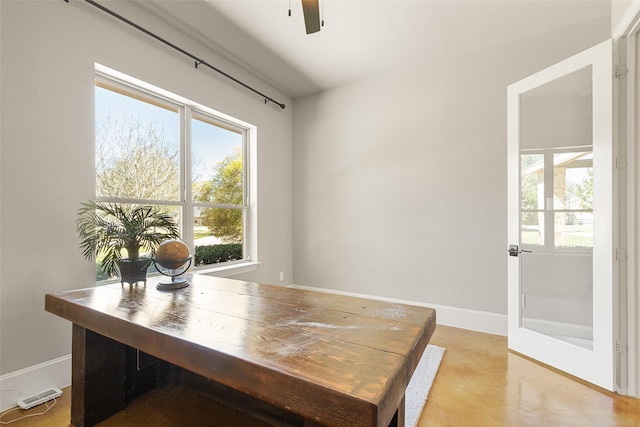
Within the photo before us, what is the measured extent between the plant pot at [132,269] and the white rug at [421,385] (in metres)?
1.82

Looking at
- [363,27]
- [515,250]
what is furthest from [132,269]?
[515,250]

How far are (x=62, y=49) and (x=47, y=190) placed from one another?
0.97 m

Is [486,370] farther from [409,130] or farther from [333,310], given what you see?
[409,130]

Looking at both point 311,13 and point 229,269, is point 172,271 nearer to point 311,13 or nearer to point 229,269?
point 229,269

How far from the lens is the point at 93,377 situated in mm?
1572

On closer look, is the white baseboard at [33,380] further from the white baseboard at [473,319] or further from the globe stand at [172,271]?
the white baseboard at [473,319]

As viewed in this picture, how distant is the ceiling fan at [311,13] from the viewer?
4.71ft

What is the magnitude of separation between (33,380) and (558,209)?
3.96 m

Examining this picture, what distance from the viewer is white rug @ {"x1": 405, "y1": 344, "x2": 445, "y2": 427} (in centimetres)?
167

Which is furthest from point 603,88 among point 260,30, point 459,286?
point 260,30

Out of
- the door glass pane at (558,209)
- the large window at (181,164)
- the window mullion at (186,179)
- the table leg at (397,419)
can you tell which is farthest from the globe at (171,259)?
the door glass pane at (558,209)

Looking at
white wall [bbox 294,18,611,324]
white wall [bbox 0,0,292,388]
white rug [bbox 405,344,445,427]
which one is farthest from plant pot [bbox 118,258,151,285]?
white wall [bbox 294,18,611,324]

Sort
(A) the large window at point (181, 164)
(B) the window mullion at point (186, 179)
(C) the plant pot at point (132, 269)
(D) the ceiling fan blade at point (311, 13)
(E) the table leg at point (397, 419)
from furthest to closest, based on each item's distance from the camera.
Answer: (B) the window mullion at point (186, 179)
(A) the large window at point (181, 164)
(C) the plant pot at point (132, 269)
(D) the ceiling fan blade at point (311, 13)
(E) the table leg at point (397, 419)

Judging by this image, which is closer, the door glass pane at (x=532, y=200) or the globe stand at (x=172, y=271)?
the globe stand at (x=172, y=271)
